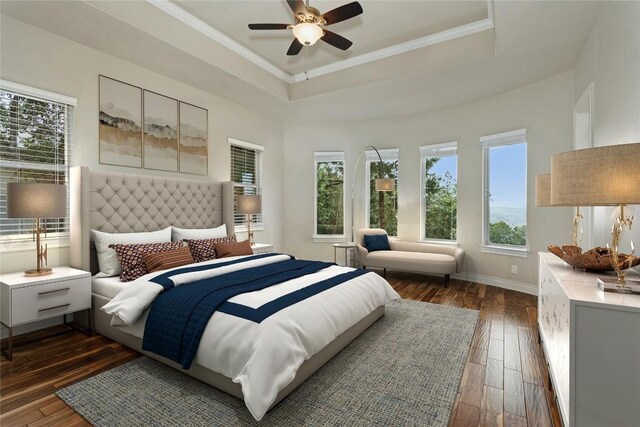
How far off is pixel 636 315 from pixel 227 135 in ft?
16.2

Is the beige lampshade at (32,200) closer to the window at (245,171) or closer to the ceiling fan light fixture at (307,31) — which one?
the window at (245,171)

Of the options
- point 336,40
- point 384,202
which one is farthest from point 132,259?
point 384,202

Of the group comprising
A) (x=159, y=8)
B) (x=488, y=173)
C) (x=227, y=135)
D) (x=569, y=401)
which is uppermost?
(x=159, y=8)

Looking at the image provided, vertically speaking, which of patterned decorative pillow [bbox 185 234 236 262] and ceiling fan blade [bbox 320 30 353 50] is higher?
ceiling fan blade [bbox 320 30 353 50]

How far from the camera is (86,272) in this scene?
9.72 feet

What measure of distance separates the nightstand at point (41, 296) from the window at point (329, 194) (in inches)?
160

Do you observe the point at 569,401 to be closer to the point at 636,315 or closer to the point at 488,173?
the point at 636,315

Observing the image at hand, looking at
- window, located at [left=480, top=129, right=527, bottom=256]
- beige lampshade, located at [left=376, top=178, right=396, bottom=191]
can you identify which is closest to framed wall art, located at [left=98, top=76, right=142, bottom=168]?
beige lampshade, located at [left=376, top=178, right=396, bottom=191]

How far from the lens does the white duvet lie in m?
1.75

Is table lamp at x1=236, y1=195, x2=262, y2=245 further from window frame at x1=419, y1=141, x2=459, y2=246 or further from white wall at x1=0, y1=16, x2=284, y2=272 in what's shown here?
window frame at x1=419, y1=141, x2=459, y2=246

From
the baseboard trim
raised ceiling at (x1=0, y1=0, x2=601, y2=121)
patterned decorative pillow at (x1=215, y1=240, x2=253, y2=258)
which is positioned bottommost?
the baseboard trim

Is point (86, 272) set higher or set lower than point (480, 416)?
higher

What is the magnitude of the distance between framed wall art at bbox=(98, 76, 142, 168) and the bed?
259mm

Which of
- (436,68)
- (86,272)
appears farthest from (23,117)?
Answer: (436,68)
